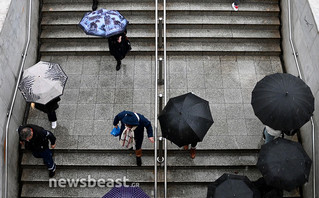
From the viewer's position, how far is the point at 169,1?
1052cm

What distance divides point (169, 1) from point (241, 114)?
4.02m

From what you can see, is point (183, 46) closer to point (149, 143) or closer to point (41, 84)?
point (149, 143)

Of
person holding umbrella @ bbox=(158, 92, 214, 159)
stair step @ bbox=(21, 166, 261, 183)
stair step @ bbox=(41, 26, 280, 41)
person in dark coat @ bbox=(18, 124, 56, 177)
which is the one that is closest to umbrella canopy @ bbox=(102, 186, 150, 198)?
person holding umbrella @ bbox=(158, 92, 214, 159)

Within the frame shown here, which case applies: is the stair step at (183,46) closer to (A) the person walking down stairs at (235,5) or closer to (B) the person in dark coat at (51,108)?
(A) the person walking down stairs at (235,5)

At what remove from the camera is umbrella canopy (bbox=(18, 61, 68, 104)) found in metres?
7.49

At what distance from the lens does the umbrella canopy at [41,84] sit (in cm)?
749

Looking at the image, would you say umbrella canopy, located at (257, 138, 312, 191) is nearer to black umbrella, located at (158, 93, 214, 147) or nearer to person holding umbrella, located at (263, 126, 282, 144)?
person holding umbrella, located at (263, 126, 282, 144)

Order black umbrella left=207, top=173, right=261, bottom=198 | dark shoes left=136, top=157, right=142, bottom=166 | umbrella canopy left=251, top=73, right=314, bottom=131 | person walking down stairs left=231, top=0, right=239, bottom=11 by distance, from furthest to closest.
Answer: person walking down stairs left=231, top=0, right=239, bottom=11
dark shoes left=136, top=157, right=142, bottom=166
umbrella canopy left=251, top=73, right=314, bottom=131
black umbrella left=207, top=173, right=261, bottom=198

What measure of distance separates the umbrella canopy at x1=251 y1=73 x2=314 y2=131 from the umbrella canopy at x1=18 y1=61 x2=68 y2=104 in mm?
4238

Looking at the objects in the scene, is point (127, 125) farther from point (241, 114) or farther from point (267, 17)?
point (267, 17)

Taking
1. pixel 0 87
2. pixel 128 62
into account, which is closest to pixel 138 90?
pixel 128 62

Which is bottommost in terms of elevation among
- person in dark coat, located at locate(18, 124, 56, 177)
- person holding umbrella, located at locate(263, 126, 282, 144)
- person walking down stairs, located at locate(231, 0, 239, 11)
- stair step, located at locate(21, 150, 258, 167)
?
stair step, located at locate(21, 150, 258, 167)

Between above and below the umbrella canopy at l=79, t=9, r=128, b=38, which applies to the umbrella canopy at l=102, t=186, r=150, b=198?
below

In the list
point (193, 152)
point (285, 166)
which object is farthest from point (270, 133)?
point (193, 152)
